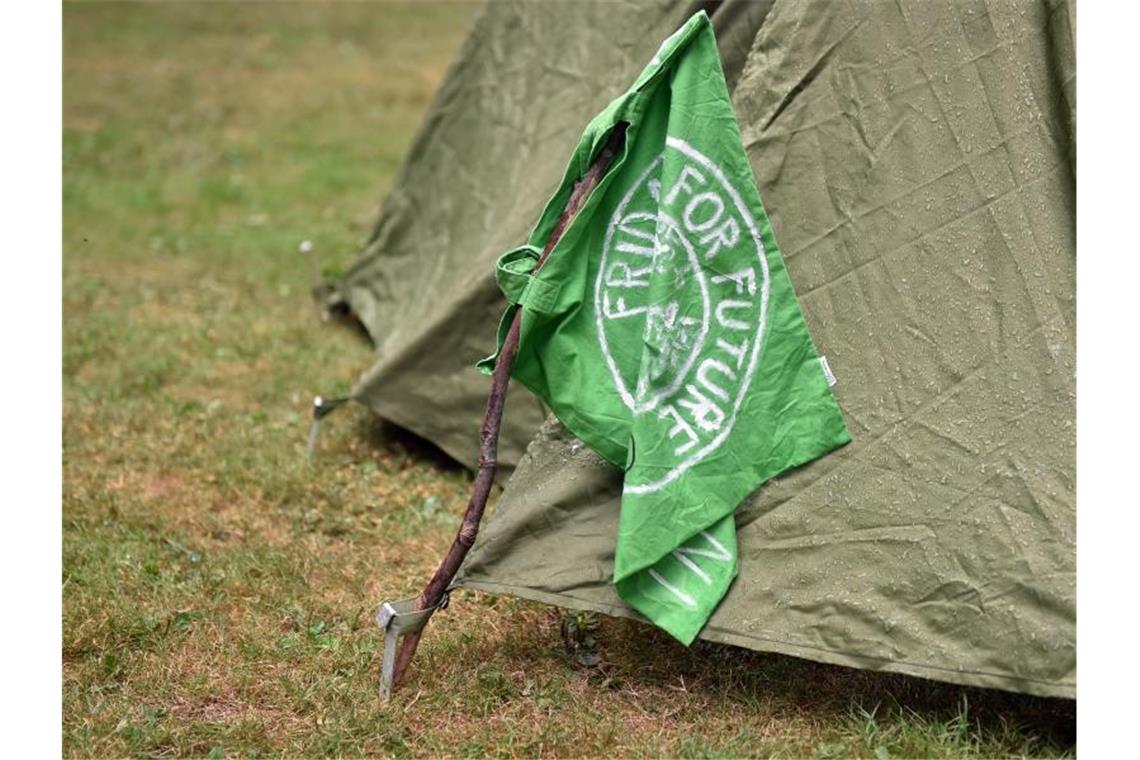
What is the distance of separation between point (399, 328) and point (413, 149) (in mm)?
794

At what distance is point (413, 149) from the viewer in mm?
5250

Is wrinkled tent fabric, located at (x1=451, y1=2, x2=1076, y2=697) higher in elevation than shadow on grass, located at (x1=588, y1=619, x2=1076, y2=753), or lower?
higher

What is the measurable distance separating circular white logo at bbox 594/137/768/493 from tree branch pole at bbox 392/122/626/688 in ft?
0.31

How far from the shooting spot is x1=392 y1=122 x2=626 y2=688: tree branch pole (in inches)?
119

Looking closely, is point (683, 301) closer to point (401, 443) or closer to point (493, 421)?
point (493, 421)

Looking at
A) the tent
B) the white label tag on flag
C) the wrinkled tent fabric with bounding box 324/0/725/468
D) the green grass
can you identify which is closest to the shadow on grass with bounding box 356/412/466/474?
the green grass

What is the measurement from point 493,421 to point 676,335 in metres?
0.45

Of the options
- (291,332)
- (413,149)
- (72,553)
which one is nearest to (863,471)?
(72,553)

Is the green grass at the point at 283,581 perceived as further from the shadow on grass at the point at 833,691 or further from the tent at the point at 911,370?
the tent at the point at 911,370

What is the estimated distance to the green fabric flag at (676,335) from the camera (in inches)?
116

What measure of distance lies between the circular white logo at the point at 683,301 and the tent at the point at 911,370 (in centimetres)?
15

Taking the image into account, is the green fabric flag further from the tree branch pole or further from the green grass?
the green grass

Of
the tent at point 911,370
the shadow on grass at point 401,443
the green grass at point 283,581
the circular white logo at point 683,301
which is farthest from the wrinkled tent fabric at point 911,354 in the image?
the shadow on grass at point 401,443

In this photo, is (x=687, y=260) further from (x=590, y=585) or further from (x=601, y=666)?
(x=601, y=666)
